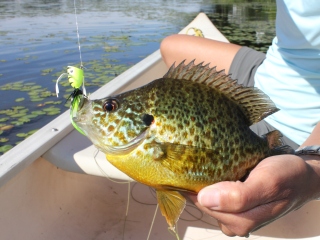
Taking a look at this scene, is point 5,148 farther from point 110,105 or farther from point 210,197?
point 210,197

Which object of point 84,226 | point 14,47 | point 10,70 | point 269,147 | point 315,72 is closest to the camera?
point 269,147

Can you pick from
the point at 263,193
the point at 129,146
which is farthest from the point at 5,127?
the point at 263,193

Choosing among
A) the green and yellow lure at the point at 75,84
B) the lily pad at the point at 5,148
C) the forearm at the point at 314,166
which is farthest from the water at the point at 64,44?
the forearm at the point at 314,166

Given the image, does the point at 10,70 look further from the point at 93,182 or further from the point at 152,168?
the point at 152,168

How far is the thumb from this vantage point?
136cm

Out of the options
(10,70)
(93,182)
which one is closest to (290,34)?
(93,182)

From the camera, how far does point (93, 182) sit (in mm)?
2943

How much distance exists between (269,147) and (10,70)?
299 inches

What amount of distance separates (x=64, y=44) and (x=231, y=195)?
32.5 ft

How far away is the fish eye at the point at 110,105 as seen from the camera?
1.45m

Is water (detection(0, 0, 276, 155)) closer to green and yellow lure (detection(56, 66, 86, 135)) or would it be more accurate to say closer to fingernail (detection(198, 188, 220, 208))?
green and yellow lure (detection(56, 66, 86, 135))

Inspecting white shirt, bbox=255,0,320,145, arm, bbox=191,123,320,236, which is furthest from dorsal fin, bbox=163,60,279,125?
white shirt, bbox=255,0,320,145

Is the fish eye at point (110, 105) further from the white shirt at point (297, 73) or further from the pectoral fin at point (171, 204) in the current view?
the white shirt at point (297, 73)

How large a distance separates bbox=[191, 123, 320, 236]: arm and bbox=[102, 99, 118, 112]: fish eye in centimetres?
48
